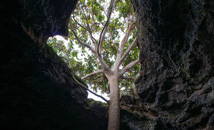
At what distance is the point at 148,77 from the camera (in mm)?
4367

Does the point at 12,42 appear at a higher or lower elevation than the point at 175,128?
higher

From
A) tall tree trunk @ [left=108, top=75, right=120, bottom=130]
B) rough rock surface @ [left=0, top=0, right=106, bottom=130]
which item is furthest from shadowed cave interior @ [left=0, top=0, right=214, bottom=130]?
tall tree trunk @ [left=108, top=75, right=120, bottom=130]

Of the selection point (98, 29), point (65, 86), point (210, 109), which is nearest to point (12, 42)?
point (65, 86)

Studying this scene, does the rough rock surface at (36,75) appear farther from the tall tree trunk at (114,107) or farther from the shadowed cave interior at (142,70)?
the tall tree trunk at (114,107)

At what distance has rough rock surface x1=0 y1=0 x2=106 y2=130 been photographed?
2670mm

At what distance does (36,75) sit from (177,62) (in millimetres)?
4336

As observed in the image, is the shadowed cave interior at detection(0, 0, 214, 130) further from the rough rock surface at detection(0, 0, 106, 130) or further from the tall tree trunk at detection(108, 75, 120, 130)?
the tall tree trunk at detection(108, 75, 120, 130)

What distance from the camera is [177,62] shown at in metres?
3.45

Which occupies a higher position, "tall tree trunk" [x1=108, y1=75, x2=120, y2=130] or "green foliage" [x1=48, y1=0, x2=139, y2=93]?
"green foliage" [x1=48, y1=0, x2=139, y2=93]

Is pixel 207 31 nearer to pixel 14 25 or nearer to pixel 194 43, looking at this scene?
pixel 194 43

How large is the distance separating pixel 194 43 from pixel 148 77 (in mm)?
1938

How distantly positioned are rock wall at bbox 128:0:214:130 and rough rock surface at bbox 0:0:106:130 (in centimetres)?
263

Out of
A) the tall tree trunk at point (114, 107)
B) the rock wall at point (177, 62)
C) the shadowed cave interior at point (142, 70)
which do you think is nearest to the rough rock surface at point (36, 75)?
the shadowed cave interior at point (142, 70)

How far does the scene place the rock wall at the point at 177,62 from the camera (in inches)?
105
